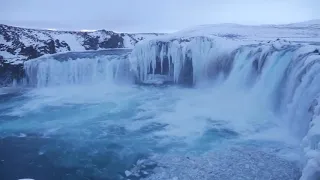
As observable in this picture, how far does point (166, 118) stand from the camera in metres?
10.0

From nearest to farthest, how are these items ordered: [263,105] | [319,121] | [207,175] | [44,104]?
[319,121] → [207,175] → [263,105] → [44,104]

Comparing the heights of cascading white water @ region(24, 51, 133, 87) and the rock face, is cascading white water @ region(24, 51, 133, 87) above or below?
below

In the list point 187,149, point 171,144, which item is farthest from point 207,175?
point 171,144

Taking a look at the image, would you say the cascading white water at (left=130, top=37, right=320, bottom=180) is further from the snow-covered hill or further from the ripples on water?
the snow-covered hill

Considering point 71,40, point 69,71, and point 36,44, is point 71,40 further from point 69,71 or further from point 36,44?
point 69,71

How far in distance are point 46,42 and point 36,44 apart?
1.42 m

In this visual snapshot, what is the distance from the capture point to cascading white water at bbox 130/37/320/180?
6.52 metres

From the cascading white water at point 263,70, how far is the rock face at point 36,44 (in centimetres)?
959

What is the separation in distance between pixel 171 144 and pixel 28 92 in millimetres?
12124

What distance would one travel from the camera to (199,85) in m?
14.9

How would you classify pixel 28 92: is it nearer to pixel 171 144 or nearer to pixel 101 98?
pixel 101 98

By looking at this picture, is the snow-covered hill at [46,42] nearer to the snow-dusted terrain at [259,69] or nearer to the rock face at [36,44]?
the rock face at [36,44]

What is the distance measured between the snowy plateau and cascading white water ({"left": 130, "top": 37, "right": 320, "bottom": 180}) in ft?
0.08

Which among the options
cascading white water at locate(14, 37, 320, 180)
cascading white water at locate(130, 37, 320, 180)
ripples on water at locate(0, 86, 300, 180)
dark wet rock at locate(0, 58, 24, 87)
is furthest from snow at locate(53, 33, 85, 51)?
ripples on water at locate(0, 86, 300, 180)
